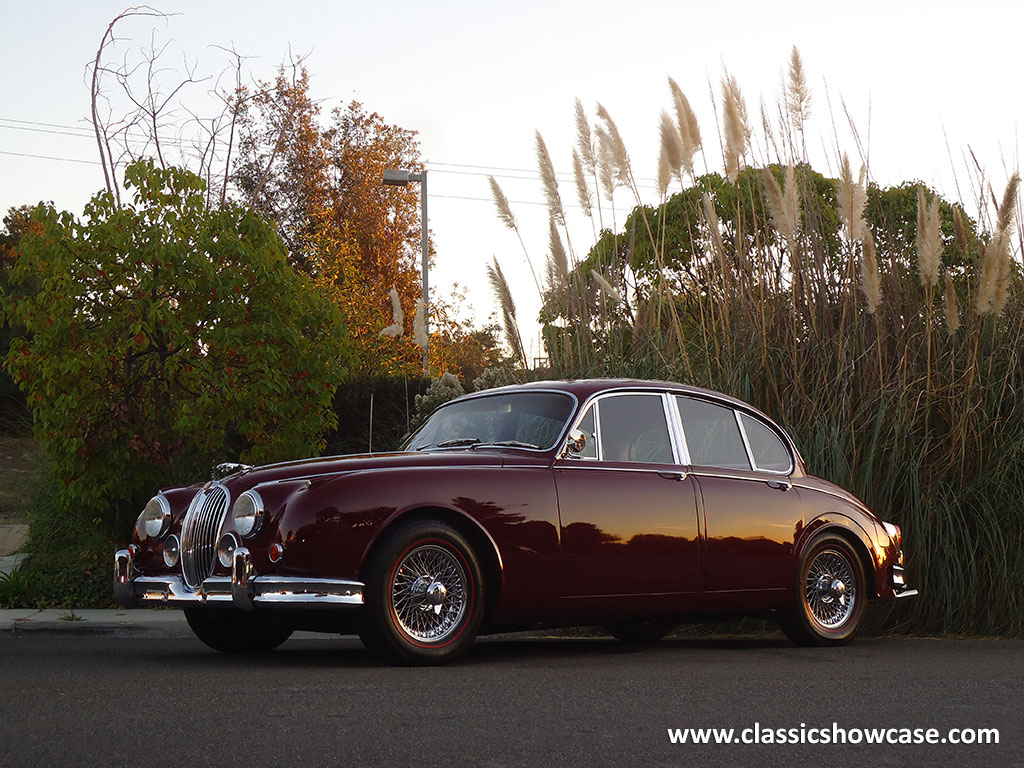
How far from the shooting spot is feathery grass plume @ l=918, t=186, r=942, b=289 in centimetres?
955

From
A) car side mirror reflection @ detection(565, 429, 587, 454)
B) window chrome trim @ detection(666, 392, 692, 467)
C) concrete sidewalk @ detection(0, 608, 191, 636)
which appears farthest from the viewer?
concrete sidewalk @ detection(0, 608, 191, 636)

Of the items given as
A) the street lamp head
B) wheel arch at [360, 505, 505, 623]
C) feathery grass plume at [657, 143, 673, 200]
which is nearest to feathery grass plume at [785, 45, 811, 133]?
feathery grass plume at [657, 143, 673, 200]

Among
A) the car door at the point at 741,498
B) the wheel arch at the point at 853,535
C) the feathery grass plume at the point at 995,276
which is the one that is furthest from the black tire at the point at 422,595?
the feathery grass plume at the point at 995,276

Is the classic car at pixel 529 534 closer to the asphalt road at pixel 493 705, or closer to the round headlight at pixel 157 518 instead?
the round headlight at pixel 157 518

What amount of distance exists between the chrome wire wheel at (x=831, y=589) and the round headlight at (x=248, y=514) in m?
3.70

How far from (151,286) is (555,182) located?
372cm

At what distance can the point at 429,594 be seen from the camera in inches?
261

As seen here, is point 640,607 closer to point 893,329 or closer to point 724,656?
point 724,656

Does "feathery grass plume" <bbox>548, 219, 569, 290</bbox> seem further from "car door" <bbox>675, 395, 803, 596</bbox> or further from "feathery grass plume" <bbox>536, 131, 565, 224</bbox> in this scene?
"car door" <bbox>675, 395, 803, 596</bbox>

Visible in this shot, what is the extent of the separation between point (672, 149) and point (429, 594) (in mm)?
6064

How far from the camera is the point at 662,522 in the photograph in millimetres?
7594

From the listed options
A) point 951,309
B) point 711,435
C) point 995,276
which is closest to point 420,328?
point 711,435

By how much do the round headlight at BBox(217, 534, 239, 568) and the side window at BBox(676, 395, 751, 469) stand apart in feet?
9.68

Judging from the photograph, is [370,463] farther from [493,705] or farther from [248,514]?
[493,705]
